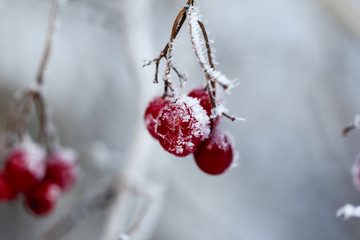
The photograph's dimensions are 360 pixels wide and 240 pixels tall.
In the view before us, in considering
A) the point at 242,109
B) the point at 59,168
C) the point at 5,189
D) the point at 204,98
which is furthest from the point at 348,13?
the point at 242,109

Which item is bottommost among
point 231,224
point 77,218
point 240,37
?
point 77,218

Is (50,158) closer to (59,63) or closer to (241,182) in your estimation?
(59,63)

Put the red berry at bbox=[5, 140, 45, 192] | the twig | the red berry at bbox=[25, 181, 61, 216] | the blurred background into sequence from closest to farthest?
the red berry at bbox=[5, 140, 45, 192] < the red berry at bbox=[25, 181, 61, 216] < the twig < the blurred background

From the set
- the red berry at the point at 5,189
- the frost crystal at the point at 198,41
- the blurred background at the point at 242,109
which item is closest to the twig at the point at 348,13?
the blurred background at the point at 242,109

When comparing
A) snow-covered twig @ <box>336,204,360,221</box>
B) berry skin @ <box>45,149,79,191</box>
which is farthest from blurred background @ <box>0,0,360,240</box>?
snow-covered twig @ <box>336,204,360,221</box>

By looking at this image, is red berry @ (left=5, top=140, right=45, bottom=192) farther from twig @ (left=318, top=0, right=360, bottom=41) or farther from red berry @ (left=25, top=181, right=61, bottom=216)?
twig @ (left=318, top=0, right=360, bottom=41)

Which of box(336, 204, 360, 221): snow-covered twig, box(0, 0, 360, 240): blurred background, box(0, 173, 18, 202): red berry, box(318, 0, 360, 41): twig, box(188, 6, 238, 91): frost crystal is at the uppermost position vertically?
box(0, 0, 360, 240): blurred background

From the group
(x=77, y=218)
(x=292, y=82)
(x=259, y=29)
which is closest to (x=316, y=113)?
(x=292, y=82)
